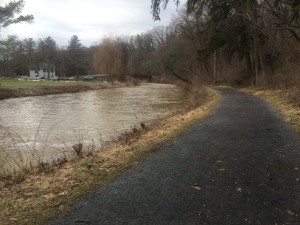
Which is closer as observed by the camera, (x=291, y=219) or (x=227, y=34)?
(x=291, y=219)

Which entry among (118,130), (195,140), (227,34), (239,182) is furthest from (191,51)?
(239,182)

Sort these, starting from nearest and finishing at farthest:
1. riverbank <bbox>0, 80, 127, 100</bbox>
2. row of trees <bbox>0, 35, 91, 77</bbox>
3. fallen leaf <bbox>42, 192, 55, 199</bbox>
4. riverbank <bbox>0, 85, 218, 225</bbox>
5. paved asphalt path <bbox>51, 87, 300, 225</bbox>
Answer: paved asphalt path <bbox>51, 87, 300, 225</bbox> → riverbank <bbox>0, 85, 218, 225</bbox> → fallen leaf <bbox>42, 192, 55, 199</bbox> → riverbank <bbox>0, 80, 127, 100</bbox> → row of trees <bbox>0, 35, 91, 77</bbox>

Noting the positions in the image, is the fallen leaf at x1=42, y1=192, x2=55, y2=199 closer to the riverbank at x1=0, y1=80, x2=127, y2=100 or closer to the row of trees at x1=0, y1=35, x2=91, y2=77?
the riverbank at x1=0, y1=80, x2=127, y2=100

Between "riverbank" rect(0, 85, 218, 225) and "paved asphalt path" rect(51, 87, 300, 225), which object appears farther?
"riverbank" rect(0, 85, 218, 225)

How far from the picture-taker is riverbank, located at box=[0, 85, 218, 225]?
16.7 feet

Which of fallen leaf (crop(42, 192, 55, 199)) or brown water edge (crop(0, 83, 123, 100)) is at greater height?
fallen leaf (crop(42, 192, 55, 199))

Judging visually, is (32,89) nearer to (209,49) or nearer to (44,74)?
(209,49)

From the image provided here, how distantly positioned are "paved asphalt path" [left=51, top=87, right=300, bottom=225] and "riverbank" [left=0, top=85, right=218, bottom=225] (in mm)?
277

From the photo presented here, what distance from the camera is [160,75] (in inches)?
3536

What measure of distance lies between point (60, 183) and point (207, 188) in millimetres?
2579

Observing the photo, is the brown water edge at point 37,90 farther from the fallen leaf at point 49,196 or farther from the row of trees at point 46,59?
the row of trees at point 46,59

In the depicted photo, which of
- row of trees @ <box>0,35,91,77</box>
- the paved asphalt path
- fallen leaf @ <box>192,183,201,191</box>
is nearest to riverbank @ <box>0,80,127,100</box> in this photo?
the paved asphalt path

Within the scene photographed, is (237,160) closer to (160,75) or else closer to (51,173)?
(51,173)

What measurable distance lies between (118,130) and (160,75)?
75.1 meters
